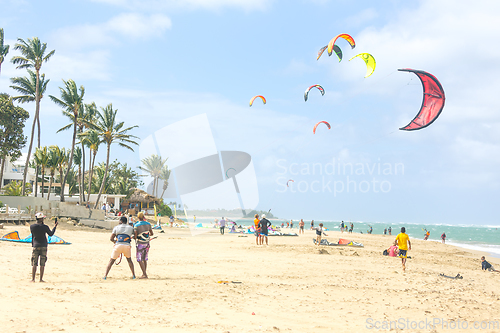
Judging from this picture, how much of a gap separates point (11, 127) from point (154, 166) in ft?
175

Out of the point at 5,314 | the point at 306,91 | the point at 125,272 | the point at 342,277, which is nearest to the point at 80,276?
the point at 125,272

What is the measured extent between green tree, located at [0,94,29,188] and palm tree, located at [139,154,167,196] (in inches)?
2020

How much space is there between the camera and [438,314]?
6539 mm

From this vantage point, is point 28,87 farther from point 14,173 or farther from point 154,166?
point 154,166

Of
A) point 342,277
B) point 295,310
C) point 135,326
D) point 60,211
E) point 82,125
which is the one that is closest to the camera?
point 135,326

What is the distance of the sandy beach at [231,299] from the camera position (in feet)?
17.5

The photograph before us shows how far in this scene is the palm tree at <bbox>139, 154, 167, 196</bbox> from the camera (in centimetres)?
8122

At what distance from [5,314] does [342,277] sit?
7.47 m

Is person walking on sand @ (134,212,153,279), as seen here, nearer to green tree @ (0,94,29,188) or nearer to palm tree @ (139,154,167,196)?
green tree @ (0,94,29,188)

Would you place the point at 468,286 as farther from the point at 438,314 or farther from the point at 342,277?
the point at 438,314

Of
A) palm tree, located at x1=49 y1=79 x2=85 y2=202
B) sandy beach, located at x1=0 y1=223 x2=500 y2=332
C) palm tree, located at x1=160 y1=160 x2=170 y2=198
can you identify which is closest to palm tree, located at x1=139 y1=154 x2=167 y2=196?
palm tree, located at x1=160 y1=160 x2=170 y2=198

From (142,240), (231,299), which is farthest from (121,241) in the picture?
(231,299)

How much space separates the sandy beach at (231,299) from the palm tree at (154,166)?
71.1 metres

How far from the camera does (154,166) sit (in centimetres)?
8138
